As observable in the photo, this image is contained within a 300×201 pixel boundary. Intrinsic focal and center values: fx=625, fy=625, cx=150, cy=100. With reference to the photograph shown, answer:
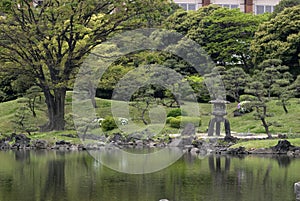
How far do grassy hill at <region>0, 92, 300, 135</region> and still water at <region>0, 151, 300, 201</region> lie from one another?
744cm

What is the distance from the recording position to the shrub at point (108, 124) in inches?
1147

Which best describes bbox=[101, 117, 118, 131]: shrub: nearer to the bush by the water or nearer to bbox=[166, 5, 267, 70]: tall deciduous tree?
the bush by the water

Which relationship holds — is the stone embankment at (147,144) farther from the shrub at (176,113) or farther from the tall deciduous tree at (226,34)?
the tall deciduous tree at (226,34)

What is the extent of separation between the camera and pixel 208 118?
31.9m

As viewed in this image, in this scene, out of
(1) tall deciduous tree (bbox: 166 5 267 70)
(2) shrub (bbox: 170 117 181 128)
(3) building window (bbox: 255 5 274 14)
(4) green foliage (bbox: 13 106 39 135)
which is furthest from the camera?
(3) building window (bbox: 255 5 274 14)

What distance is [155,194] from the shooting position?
12.5 meters

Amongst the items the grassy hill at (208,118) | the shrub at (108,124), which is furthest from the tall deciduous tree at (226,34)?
the shrub at (108,124)

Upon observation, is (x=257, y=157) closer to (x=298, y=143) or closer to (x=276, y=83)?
(x=298, y=143)

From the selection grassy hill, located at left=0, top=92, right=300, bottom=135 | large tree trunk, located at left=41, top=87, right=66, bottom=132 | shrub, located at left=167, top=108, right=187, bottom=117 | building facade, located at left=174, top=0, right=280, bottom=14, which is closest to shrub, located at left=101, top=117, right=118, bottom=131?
grassy hill, located at left=0, top=92, right=300, bottom=135

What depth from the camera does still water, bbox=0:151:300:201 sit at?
40.1ft

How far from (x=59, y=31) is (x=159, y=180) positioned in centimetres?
1317

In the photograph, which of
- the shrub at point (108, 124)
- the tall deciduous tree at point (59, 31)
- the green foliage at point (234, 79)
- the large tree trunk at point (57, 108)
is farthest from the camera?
the green foliage at point (234, 79)

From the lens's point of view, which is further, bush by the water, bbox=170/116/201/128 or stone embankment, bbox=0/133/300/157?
bush by the water, bbox=170/116/201/128

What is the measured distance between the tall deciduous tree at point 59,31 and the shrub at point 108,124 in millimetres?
1945
